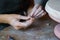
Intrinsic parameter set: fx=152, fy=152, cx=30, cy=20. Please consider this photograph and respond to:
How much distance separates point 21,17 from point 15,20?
4 cm

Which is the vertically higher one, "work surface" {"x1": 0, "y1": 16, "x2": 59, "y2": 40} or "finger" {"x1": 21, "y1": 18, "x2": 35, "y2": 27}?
"finger" {"x1": 21, "y1": 18, "x2": 35, "y2": 27}

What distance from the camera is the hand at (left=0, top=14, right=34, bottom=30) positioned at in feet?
2.67

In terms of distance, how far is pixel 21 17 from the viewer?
84 cm

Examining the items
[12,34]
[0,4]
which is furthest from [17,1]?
[12,34]

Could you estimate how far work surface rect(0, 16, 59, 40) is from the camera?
2.59ft

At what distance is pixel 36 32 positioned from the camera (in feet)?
2.70

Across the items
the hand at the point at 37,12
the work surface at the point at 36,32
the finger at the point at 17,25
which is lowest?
the work surface at the point at 36,32

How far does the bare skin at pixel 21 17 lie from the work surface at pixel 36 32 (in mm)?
34

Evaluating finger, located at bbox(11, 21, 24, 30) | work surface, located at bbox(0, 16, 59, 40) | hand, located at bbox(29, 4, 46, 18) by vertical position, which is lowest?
work surface, located at bbox(0, 16, 59, 40)

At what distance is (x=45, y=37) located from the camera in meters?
0.79

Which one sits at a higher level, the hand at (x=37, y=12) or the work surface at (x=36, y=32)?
the hand at (x=37, y=12)

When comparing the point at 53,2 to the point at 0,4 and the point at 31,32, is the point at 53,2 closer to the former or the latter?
the point at 31,32

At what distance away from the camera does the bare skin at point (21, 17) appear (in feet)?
2.68

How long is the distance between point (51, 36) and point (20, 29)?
0.18 meters
